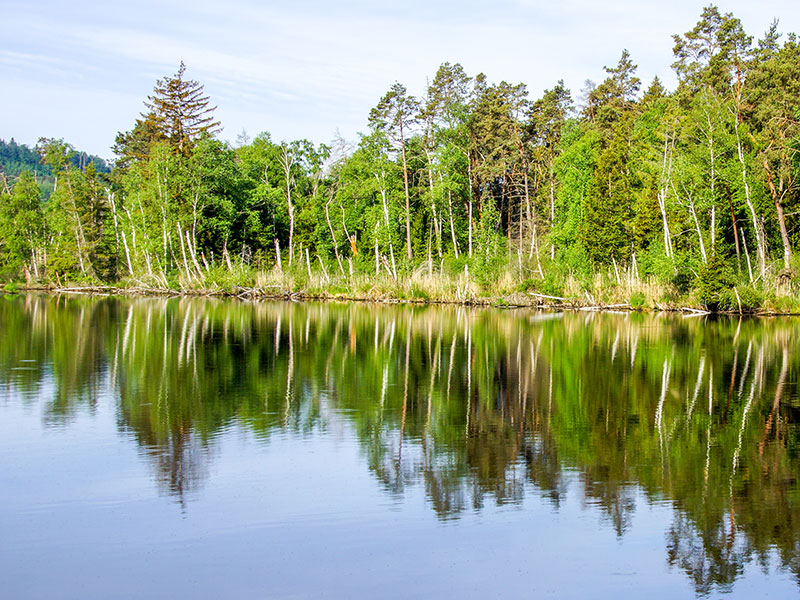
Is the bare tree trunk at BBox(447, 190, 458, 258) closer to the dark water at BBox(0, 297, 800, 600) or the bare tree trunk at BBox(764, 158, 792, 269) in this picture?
the bare tree trunk at BBox(764, 158, 792, 269)

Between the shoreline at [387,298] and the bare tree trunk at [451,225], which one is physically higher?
the bare tree trunk at [451,225]

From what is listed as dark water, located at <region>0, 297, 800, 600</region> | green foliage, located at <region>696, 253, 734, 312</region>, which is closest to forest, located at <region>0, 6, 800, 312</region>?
green foliage, located at <region>696, 253, 734, 312</region>

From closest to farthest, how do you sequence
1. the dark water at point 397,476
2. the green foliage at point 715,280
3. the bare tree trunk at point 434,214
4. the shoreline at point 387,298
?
the dark water at point 397,476, the green foliage at point 715,280, the shoreline at point 387,298, the bare tree trunk at point 434,214

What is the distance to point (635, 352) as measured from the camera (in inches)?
969

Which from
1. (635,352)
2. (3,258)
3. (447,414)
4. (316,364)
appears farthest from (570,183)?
(3,258)

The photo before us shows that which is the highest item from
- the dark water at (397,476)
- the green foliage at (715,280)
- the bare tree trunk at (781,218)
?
the bare tree trunk at (781,218)

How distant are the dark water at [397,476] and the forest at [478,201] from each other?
22.3m

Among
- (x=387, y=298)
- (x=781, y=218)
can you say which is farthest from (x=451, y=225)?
(x=781, y=218)

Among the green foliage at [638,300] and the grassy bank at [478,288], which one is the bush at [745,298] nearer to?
the grassy bank at [478,288]

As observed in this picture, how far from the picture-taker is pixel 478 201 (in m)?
65.0

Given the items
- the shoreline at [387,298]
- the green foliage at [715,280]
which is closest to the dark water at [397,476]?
the green foliage at [715,280]

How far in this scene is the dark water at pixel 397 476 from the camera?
25.6ft

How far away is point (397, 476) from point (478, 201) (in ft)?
181

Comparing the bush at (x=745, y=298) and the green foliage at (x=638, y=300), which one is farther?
the green foliage at (x=638, y=300)
